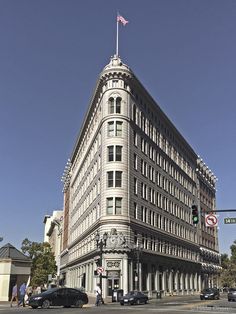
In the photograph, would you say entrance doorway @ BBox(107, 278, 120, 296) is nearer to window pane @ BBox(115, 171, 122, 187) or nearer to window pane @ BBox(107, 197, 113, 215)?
window pane @ BBox(107, 197, 113, 215)

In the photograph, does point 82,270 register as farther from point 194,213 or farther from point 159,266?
point 194,213

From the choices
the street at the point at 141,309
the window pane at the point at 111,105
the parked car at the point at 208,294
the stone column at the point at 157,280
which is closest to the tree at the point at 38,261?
the stone column at the point at 157,280

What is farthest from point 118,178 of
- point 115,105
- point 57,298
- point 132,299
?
point 57,298

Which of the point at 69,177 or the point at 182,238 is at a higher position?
the point at 69,177

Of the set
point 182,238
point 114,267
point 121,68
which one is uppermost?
point 121,68

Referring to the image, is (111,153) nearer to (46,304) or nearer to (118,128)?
(118,128)

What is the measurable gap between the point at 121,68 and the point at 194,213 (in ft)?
131

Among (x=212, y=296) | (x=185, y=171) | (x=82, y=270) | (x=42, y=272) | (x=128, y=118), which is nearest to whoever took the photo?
(x=212, y=296)

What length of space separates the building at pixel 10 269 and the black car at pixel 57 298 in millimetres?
5315

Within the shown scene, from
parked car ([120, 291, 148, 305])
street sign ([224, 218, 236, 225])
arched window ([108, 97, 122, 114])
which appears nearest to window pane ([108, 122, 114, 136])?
arched window ([108, 97, 122, 114])

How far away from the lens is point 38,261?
290 ft

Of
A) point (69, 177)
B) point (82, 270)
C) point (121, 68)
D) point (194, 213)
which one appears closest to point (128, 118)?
point (121, 68)

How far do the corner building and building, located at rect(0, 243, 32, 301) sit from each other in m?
12.3

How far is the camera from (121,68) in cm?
6544
